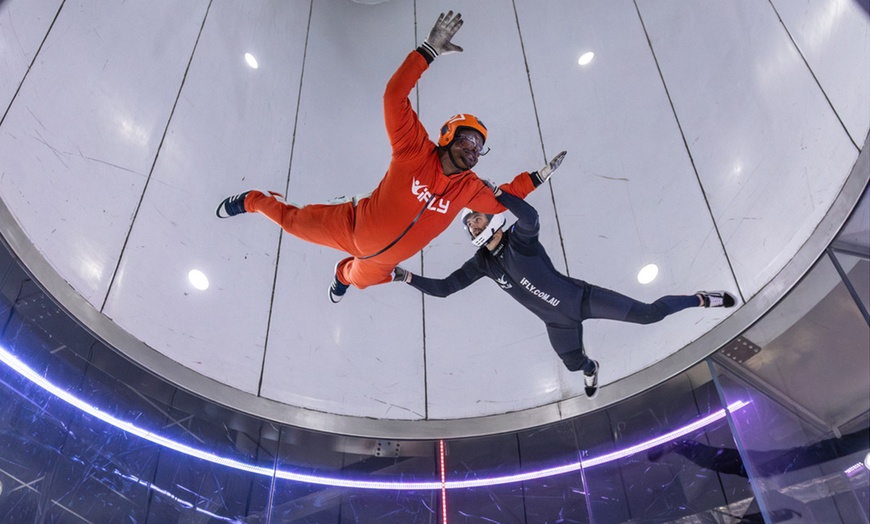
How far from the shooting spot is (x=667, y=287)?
536 centimetres

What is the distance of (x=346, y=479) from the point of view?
18.0ft

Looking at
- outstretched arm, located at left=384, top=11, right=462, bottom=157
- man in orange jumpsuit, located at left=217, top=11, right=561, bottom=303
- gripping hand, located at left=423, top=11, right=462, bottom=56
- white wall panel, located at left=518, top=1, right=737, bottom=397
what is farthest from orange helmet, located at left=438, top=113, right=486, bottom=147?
→ white wall panel, located at left=518, top=1, right=737, bottom=397

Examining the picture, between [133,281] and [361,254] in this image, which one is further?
[133,281]

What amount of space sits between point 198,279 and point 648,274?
A: 3460 millimetres

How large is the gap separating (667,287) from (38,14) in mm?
4701

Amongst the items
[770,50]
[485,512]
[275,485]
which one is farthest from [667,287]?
[275,485]

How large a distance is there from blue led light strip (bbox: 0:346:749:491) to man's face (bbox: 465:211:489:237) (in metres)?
2.08

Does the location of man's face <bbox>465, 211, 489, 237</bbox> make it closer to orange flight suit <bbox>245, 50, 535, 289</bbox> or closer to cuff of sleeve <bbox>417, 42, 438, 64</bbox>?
orange flight suit <bbox>245, 50, 535, 289</bbox>

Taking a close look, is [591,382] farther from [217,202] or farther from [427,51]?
[217,202]

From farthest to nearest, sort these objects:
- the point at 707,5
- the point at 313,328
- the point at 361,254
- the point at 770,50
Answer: the point at 313,328
the point at 707,5
the point at 770,50
the point at 361,254

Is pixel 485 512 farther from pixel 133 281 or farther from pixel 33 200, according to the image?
pixel 33 200

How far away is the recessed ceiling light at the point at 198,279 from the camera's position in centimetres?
518

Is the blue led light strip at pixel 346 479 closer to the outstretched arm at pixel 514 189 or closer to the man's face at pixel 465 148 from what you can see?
the outstretched arm at pixel 514 189

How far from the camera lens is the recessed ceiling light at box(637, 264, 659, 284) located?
5395mm
